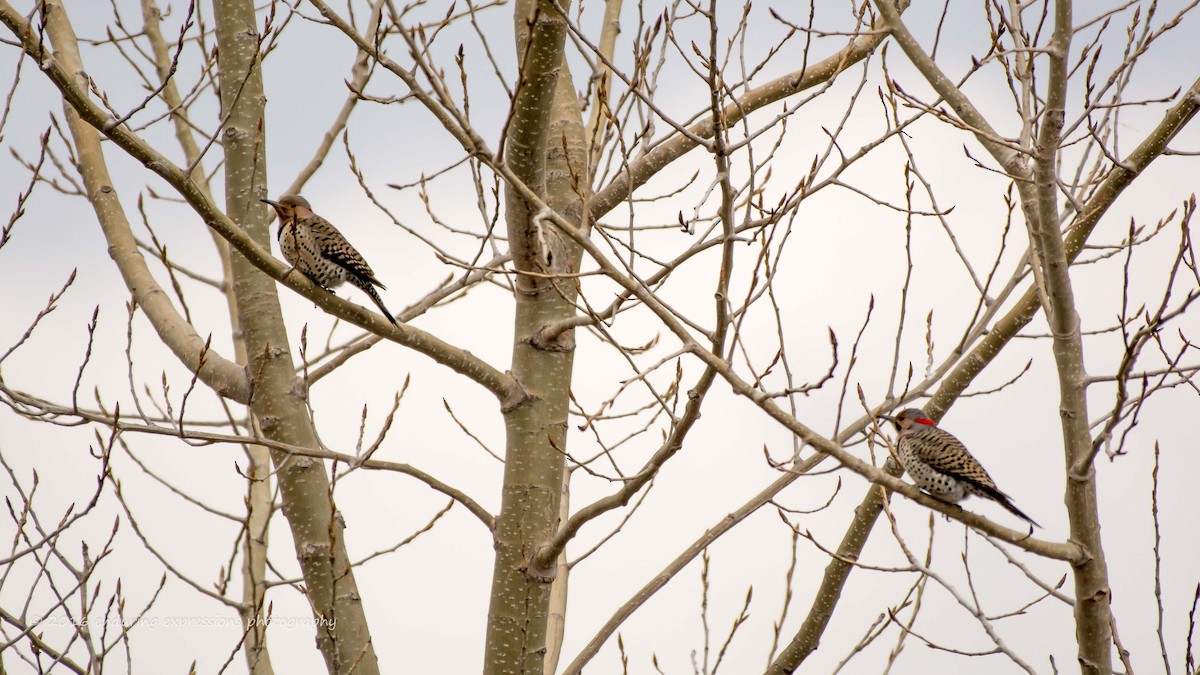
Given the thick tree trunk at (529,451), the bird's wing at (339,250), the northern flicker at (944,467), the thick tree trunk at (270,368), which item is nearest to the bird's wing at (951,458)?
the northern flicker at (944,467)

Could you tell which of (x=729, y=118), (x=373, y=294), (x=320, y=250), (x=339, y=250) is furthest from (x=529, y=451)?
(x=320, y=250)

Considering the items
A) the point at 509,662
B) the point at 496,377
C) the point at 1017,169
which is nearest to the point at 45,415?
the point at 496,377

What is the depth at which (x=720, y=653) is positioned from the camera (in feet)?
15.1

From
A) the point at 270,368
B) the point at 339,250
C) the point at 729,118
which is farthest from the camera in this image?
the point at 339,250

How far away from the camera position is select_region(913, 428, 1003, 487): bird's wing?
484 centimetres

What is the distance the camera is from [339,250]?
5.82 meters

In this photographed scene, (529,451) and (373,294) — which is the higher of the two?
(373,294)

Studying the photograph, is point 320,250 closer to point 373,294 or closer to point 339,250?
point 339,250

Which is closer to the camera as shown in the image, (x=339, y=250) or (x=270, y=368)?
(x=270, y=368)

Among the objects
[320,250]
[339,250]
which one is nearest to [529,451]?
[339,250]

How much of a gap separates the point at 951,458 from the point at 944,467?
2.9 inches

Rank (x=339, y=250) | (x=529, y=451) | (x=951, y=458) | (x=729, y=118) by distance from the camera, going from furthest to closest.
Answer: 1. (x=339, y=250)
2. (x=951, y=458)
3. (x=729, y=118)
4. (x=529, y=451)

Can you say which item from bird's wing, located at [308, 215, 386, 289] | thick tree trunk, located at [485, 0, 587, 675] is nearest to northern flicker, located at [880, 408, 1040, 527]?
thick tree trunk, located at [485, 0, 587, 675]

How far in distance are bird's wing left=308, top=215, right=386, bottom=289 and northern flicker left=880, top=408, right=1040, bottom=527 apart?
2848 millimetres
